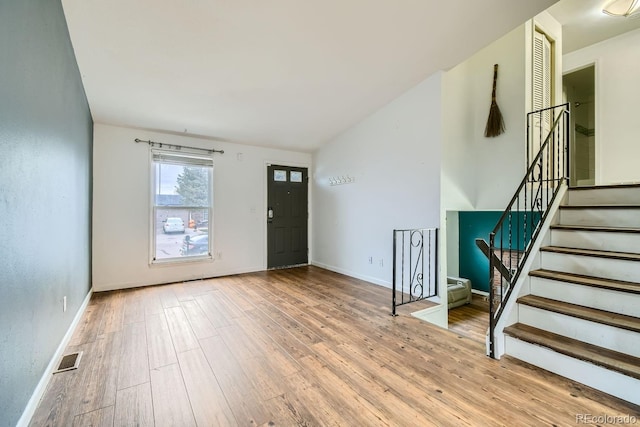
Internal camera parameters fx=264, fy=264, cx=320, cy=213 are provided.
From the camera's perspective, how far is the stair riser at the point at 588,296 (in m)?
1.88

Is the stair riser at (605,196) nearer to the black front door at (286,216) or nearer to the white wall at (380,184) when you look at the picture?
the white wall at (380,184)

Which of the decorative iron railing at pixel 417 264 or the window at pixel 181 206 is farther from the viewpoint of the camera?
the window at pixel 181 206

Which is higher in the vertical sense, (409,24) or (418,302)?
(409,24)

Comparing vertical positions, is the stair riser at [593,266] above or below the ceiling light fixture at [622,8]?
below

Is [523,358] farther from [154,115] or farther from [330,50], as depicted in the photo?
[154,115]

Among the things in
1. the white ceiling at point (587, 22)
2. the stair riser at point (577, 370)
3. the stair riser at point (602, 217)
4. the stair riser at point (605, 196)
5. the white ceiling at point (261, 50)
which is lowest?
the stair riser at point (577, 370)

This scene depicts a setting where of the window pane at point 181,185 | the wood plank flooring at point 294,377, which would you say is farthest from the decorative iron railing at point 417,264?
the window pane at point 181,185

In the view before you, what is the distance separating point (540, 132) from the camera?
3758 millimetres

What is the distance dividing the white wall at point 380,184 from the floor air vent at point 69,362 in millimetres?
3527

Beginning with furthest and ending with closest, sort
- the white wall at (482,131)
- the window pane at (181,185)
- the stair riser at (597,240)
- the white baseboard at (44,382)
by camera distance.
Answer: the window pane at (181,185) → the white wall at (482,131) → the stair riser at (597,240) → the white baseboard at (44,382)

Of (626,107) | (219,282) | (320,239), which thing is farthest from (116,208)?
(626,107)

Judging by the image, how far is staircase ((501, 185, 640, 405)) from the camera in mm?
1713

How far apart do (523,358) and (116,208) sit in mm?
5189

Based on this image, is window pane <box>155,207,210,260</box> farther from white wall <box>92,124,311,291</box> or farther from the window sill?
white wall <box>92,124,311,291</box>
